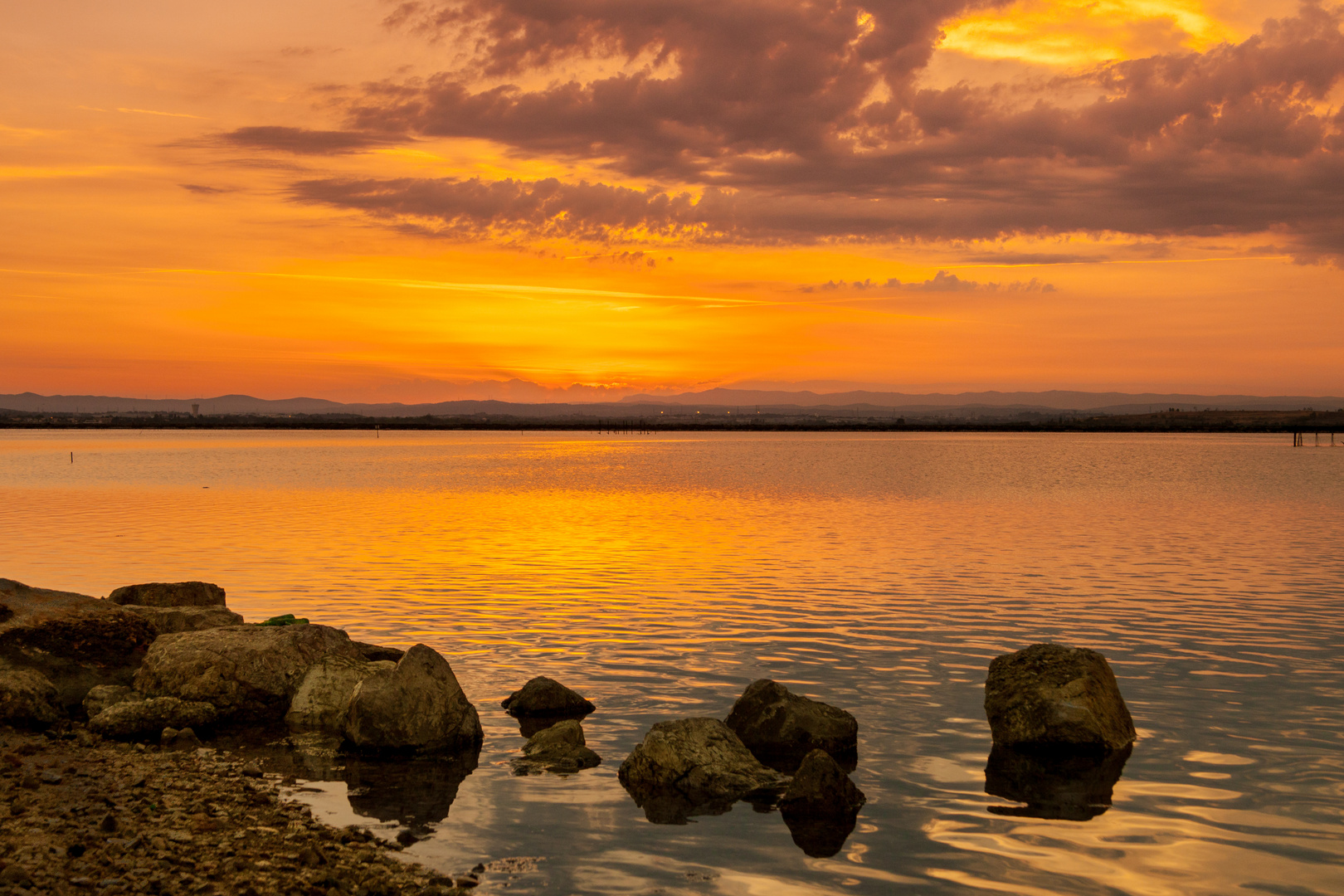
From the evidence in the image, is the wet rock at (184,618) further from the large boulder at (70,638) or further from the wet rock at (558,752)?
the wet rock at (558,752)

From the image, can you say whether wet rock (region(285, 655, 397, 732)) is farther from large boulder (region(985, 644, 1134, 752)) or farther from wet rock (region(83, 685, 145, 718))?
large boulder (region(985, 644, 1134, 752))

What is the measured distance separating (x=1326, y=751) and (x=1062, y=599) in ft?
48.5

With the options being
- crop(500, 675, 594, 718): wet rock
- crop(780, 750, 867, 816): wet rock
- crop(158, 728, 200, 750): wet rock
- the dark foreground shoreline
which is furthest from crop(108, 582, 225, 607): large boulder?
crop(780, 750, 867, 816): wet rock

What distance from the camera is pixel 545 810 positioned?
14633mm

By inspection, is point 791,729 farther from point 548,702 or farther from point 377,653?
point 377,653

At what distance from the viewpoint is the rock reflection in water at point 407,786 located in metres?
14.6

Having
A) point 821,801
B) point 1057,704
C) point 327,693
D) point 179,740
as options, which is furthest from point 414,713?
point 1057,704

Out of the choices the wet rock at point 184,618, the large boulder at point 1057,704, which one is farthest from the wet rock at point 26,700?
the large boulder at point 1057,704

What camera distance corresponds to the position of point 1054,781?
16.1 meters

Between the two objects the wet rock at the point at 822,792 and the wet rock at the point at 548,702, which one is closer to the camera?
the wet rock at the point at 822,792

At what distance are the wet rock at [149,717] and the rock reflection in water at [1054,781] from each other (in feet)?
41.3

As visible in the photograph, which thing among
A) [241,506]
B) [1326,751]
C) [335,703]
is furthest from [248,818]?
[241,506]

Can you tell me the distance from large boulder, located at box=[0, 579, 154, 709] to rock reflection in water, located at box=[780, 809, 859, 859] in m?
13.0

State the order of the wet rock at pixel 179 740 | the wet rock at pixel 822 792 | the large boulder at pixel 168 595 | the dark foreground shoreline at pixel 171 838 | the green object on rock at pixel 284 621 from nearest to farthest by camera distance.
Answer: the dark foreground shoreline at pixel 171 838
the wet rock at pixel 822 792
the wet rock at pixel 179 740
the green object on rock at pixel 284 621
the large boulder at pixel 168 595
